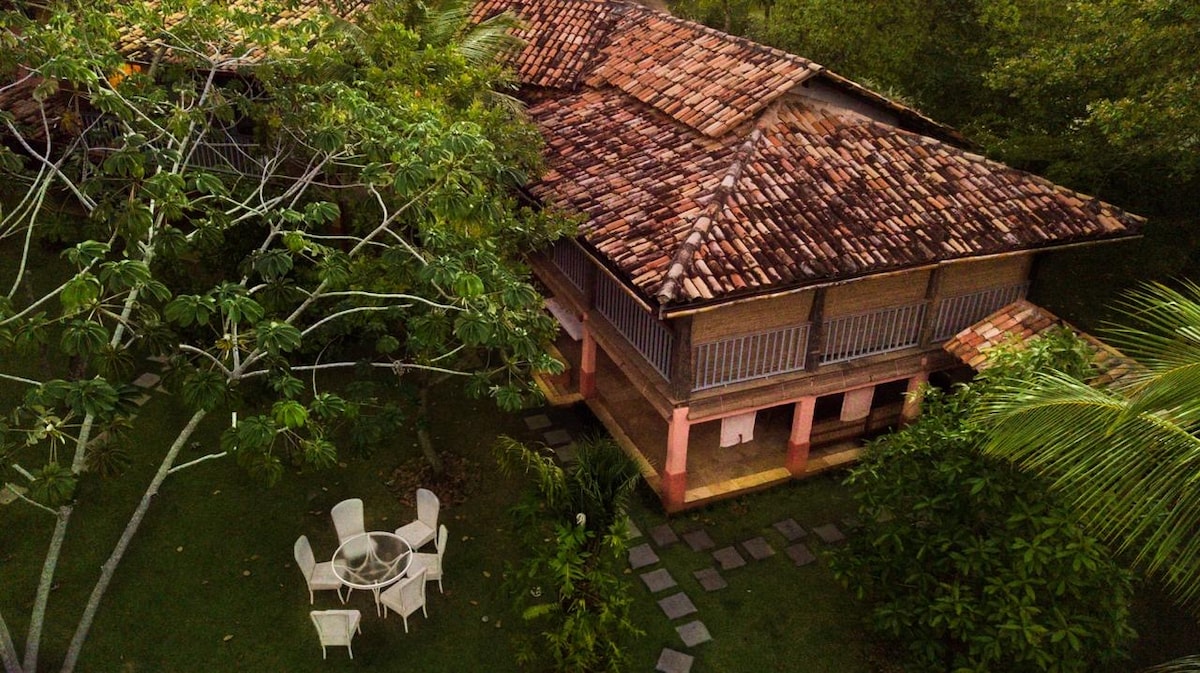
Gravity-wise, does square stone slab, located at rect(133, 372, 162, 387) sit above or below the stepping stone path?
above

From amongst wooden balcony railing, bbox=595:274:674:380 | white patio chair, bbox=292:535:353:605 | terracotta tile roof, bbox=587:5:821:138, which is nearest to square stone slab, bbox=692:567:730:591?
wooden balcony railing, bbox=595:274:674:380

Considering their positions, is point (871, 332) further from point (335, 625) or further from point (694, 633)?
point (335, 625)

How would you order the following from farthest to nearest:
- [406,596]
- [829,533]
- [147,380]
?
[147,380]
[829,533]
[406,596]

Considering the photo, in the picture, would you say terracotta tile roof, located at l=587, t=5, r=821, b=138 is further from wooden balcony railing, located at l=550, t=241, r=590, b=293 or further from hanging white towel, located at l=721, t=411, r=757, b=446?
hanging white towel, located at l=721, t=411, r=757, b=446

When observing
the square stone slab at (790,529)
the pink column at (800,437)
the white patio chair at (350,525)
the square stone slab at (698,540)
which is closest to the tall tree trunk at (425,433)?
the white patio chair at (350,525)

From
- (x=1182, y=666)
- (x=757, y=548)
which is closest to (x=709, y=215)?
(x=757, y=548)

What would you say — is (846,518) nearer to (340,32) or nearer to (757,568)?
(757,568)
